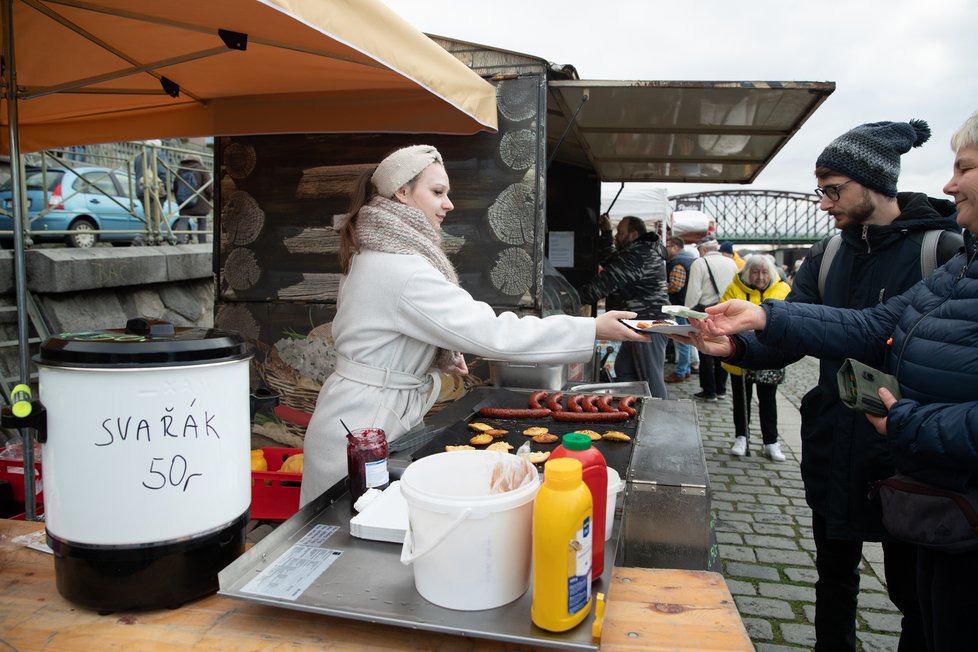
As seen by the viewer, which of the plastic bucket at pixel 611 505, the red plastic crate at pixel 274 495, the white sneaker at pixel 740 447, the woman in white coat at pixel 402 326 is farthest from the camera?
the white sneaker at pixel 740 447

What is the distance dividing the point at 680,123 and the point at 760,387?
9.30 feet

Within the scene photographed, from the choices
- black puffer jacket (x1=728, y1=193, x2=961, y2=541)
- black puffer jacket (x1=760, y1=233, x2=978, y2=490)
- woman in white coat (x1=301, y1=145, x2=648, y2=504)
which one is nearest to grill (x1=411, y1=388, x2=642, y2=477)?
woman in white coat (x1=301, y1=145, x2=648, y2=504)

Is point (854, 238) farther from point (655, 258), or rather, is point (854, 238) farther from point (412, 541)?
point (655, 258)

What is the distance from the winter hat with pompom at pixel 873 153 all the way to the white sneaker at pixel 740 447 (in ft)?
15.4

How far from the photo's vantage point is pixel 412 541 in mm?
1352

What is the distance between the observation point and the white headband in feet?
8.57

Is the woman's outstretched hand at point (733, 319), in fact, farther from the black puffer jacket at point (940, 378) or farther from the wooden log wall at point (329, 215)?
the wooden log wall at point (329, 215)

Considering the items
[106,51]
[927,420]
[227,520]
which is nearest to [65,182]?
[106,51]

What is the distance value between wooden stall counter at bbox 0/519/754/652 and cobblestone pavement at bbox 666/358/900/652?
2.50 meters

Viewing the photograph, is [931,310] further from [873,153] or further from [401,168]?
[401,168]

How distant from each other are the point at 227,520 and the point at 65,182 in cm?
1168

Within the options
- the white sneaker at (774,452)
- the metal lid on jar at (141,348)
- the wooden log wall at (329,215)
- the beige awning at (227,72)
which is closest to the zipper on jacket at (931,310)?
the metal lid on jar at (141,348)

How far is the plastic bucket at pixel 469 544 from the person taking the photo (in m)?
1.25

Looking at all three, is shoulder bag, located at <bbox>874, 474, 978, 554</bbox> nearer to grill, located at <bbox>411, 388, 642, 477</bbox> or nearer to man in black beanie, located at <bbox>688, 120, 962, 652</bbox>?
man in black beanie, located at <bbox>688, 120, 962, 652</bbox>
